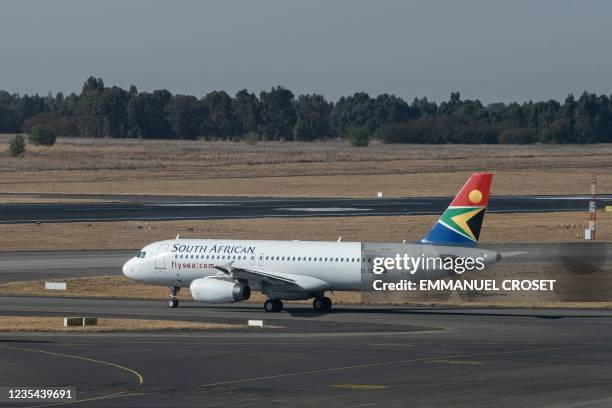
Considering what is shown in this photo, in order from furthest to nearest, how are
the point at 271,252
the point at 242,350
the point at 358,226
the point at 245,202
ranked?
the point at 245,202, the point at 358,226, the point at 271,252, the point at 242,350

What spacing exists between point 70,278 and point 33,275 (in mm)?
Answer: 3037

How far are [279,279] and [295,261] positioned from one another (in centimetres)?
164

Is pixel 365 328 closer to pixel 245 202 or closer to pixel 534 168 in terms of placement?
pixel 245 202

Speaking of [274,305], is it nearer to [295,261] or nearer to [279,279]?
[279,279]

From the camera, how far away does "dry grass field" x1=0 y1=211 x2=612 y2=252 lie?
318 ft

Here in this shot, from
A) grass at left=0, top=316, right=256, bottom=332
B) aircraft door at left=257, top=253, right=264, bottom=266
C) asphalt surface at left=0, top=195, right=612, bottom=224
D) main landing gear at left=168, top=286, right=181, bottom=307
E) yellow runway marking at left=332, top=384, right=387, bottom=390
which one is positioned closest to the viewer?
yellow runway marking at left=332, top=384, right=387, bottom=390

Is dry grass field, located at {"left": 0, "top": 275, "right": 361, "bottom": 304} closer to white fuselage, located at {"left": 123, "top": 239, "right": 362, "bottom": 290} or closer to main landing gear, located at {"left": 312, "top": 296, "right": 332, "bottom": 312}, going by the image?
white fuselage, located at {"left": 123, "top": 239, "right": 362, "bottom": 290}

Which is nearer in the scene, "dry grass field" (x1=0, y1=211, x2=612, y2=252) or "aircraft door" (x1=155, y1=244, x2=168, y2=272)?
"aircraft door" (x1=155, y1=244, x2=168, y2=272)

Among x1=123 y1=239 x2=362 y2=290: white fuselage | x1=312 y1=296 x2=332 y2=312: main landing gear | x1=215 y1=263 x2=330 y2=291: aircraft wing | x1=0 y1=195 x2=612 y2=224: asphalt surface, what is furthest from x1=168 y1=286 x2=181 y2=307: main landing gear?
x1=0 y1=195 x2=612 y2=224: asphalt surface

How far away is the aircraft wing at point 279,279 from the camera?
6362 centimetres

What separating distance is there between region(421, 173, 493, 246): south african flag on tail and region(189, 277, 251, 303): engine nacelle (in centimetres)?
1038

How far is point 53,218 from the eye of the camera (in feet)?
366

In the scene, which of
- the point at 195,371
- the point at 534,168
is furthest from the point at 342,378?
the point at 534,168

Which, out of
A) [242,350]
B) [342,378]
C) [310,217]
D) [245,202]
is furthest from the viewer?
[245,202]
